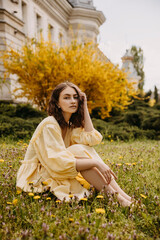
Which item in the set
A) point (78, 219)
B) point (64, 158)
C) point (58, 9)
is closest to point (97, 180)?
point (64, 158)

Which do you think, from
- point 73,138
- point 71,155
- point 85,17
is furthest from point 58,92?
point 85,17

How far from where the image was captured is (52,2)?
48.2ft

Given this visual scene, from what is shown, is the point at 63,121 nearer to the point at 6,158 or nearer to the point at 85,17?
the point at 6,158

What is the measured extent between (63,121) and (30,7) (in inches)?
485

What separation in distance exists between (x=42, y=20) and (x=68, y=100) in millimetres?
→ 13284

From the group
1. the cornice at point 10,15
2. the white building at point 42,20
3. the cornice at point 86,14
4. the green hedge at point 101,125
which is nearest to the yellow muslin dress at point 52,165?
the green hedge at point 101,125

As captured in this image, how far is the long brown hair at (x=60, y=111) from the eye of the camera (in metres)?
2.71

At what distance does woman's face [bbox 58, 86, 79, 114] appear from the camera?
106 inches

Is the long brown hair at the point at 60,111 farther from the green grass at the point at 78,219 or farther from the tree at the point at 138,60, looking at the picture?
the tree at the point at 138,60

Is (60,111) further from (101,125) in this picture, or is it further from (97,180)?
(101,125)

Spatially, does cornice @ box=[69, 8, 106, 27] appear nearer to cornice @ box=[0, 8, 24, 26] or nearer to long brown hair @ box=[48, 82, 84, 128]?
cornice @ box=[0, 8, 24, 26]

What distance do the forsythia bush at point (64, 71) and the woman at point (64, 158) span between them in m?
5.26

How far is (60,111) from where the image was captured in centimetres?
278

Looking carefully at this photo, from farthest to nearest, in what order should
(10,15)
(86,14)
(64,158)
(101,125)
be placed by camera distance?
1. (86,14)
2. (10,15)
3. (101,125)
4. (64,158)
